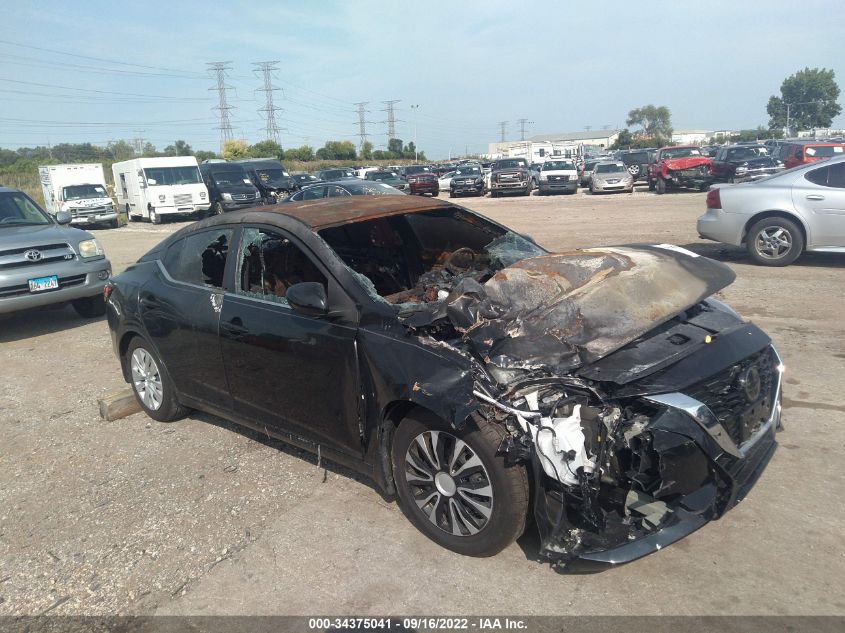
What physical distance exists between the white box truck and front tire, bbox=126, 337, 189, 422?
22567 millimetres

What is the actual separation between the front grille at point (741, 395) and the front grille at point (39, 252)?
7983 millimetres

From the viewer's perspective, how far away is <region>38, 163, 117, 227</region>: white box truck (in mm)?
26000

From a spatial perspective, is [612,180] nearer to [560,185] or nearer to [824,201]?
[560,185]

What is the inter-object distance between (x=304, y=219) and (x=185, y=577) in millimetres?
2180

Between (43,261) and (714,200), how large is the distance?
9.54m

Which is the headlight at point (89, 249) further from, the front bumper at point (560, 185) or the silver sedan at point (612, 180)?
the front bumper at point (560, 185)

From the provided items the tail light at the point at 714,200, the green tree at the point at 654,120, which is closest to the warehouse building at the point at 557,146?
the green tree at the point at 654,120

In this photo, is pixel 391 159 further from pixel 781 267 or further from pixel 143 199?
pixel 781 267

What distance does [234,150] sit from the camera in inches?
2739

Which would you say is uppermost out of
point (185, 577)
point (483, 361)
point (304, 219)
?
point (304, 219)

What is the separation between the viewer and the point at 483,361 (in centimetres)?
310

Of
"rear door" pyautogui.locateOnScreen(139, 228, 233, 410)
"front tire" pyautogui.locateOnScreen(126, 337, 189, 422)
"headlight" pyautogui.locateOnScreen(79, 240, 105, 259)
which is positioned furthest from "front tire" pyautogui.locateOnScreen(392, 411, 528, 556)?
"headlight" pyautogui.locateOnScreen(79, 240, 105, 259)

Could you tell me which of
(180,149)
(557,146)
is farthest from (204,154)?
(557,146)

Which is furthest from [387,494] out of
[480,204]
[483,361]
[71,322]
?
[480,204]
